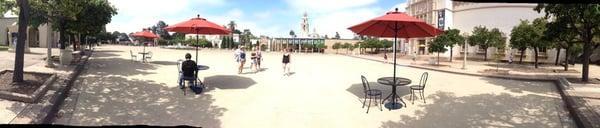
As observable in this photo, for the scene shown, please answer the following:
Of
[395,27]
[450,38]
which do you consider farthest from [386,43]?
[395,27]

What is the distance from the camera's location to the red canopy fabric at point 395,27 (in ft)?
33.8

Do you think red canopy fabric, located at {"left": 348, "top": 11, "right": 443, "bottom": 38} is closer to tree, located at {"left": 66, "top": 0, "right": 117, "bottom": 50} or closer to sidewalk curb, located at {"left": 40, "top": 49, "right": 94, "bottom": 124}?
sidewalk curb, located at {"left": 40, "top": 49, "right": 94, "bottom": 124}

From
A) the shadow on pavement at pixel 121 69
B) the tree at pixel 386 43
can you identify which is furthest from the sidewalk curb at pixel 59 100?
the tree at pixel 386 43

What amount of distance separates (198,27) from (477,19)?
4206 centimetres

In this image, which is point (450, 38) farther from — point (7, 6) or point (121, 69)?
point (7, 6)

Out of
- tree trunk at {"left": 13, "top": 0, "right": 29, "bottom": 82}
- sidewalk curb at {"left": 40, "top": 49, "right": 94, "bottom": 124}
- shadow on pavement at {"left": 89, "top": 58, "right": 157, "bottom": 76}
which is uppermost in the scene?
tree trunk at {"left": 13, "top": 0, "right": 29, "bottom": 82}

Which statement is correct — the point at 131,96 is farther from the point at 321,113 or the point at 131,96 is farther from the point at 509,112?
the point at 509,112

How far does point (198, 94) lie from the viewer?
11406mm

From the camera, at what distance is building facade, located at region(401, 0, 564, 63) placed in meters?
44.2

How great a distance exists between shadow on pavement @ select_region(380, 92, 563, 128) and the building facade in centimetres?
2983

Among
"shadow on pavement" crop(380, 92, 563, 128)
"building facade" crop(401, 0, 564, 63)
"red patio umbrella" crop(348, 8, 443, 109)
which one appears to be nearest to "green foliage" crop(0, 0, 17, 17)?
"red patio umbrella" crop(348, 8, 443, 109)

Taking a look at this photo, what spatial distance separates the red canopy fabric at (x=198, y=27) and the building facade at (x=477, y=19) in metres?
29.7

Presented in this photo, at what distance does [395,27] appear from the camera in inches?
440

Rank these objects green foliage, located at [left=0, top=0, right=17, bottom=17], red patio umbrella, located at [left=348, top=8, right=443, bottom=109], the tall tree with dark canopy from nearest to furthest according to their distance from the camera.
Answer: red patio umbrella, located at [left=348, top=8, right=443, bottom=109] < green foliage, located at [left=0, top=0, right=17, bottom=17] < the tall tree with dark canopy
